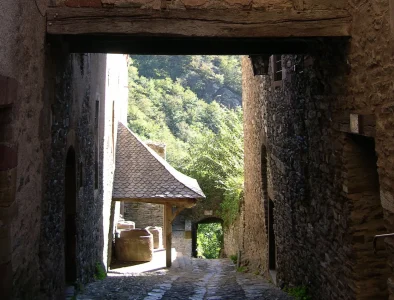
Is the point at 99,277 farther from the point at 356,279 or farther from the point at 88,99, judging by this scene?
the point at 356,279

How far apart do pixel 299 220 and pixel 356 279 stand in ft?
7.86

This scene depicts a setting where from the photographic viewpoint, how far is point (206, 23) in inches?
175

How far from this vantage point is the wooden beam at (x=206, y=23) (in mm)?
4434

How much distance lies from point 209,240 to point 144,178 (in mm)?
16327

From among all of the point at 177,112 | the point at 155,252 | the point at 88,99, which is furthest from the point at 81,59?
the point at 177,112

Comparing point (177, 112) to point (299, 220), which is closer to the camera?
point (299, 220)

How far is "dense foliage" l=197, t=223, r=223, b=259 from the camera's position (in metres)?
27.7

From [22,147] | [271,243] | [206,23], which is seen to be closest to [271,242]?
[271,243]

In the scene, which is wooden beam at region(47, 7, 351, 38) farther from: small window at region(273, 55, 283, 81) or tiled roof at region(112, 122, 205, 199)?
tiled roof at region(112, 122, 205, 199)

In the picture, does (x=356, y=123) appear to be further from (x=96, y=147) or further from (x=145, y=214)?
(x=145, y=214)

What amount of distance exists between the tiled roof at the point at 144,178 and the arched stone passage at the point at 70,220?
4893mm

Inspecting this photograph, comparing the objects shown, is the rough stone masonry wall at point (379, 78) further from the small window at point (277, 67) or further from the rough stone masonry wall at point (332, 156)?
the small window at point (277, 67)

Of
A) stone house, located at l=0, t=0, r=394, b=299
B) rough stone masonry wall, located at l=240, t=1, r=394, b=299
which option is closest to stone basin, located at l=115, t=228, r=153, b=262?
rough stone masonry wall, located at l=240, t=1, r=394, b=299

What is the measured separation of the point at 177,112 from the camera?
4097cm
